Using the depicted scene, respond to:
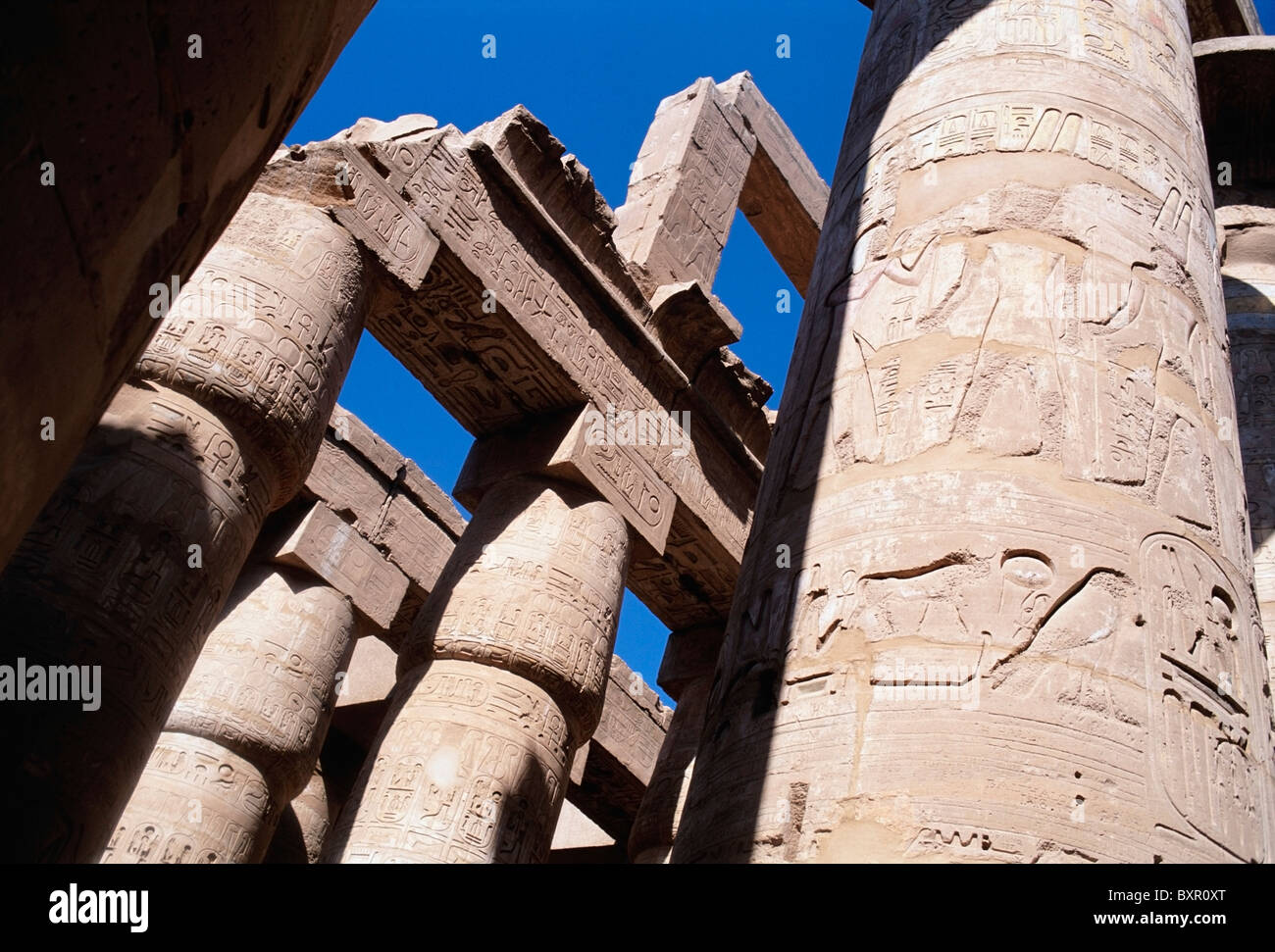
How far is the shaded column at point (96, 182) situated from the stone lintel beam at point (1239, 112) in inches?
321

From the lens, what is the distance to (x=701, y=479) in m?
8.69

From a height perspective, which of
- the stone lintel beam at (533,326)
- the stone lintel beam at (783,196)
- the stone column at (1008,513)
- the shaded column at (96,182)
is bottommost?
the shaded column at (96,182)

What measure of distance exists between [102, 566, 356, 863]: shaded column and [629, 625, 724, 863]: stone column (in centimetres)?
233

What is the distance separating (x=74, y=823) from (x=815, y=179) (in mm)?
9496

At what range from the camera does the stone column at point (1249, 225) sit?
7.47 meters

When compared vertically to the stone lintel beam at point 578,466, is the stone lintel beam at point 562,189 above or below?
above

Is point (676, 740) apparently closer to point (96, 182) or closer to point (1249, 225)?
point (1249, 225)

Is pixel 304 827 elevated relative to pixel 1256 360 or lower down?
lower down

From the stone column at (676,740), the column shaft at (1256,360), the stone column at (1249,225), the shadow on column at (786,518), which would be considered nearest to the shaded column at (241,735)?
the stone column at (676,740)

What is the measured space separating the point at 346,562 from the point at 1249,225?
6.61m

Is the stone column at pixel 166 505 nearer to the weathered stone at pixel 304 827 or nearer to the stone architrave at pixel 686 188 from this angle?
the stone architrave at pixel 686 188

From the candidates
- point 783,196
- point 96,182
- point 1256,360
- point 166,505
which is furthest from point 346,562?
point 96,182

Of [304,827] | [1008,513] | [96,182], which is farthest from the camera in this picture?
[304,827]
